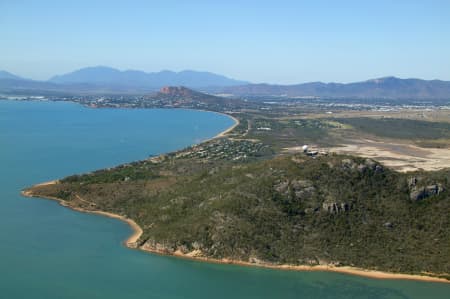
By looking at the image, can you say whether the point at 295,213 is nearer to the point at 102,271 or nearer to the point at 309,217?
the point at 309,217

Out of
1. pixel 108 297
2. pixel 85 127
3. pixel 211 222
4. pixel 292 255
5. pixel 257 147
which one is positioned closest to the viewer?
pixel 108 297

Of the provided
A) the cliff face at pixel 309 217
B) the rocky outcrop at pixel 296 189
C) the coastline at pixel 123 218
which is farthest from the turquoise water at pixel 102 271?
the rocky outcrop at pixel 296 189

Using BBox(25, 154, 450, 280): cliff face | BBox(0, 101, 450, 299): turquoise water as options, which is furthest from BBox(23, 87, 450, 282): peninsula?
BBox(0, 101, 450, 299): turquoise water

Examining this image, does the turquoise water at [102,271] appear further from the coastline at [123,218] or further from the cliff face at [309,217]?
the cliff face at [309,217]

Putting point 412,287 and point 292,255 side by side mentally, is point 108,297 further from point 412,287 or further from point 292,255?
point 412,287

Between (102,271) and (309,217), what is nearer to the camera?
(102,271)

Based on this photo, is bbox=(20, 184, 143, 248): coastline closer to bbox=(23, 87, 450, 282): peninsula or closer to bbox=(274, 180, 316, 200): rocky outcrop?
bbox=(23, 87, 450, 282): peninsula

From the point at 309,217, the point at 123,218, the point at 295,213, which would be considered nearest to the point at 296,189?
the point at 295,213

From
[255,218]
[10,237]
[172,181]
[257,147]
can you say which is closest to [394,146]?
[257,147]
